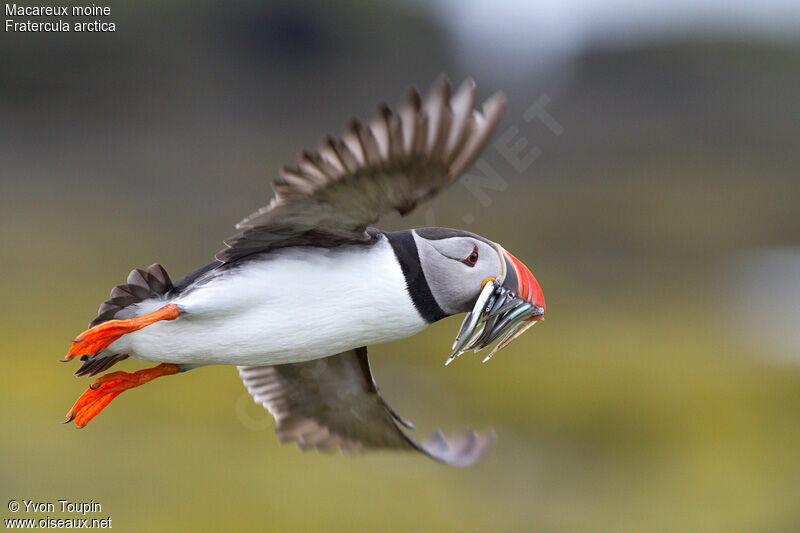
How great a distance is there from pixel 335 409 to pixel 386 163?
6.29ft

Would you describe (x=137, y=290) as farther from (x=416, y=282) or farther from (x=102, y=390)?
(x=416, y=282)

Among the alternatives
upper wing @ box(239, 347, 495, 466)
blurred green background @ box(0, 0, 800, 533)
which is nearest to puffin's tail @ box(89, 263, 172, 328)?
upper wing @ box(239, 347, 495, 466)

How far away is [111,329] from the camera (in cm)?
376

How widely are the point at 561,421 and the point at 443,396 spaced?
1347 mm

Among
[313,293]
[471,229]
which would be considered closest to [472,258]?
[313,293]

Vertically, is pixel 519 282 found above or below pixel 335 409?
above

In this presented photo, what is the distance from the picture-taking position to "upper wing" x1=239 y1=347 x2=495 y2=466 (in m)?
4.74

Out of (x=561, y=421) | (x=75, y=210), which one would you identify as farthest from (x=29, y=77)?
(x=561, y=421)

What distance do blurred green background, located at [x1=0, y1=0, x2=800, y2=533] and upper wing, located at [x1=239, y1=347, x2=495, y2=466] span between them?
189 inches

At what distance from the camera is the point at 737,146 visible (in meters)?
19.6

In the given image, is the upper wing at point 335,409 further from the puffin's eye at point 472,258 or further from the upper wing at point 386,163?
the upper wing at point 386,163

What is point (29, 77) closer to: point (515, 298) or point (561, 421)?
point (561, 421)

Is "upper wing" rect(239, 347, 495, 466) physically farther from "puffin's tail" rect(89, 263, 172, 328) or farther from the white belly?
"puffin's tail" rect(89, 263, 172, 328)

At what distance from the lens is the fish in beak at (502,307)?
3799 mm
